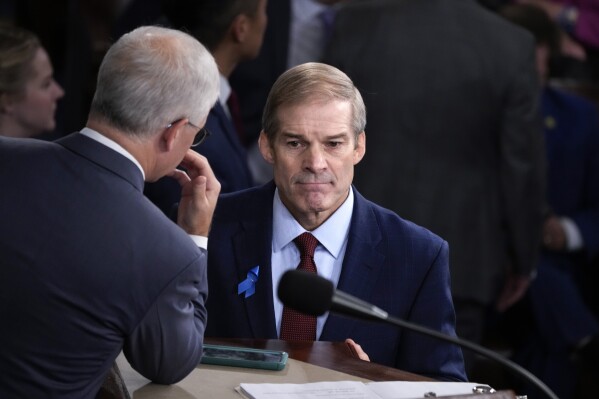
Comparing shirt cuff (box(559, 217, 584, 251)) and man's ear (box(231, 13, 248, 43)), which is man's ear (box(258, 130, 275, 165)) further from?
shirt cuff (box(559, 217, 584, 251))

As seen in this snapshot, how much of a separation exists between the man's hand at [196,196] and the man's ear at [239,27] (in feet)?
4.32

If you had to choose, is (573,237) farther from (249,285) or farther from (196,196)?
(196,196)

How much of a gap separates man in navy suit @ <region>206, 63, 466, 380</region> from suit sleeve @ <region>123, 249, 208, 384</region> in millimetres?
493

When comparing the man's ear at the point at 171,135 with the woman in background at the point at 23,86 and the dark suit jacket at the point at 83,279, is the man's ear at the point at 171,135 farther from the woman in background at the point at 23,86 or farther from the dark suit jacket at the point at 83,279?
the woman in background at the point at 23,86

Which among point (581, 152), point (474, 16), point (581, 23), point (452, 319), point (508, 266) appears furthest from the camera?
point (581, 23)

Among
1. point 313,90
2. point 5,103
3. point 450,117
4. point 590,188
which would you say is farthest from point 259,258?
point 590,188

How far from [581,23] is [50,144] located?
4242mm

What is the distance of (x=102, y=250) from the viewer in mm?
2293

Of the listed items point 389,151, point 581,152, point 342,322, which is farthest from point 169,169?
point 581,152

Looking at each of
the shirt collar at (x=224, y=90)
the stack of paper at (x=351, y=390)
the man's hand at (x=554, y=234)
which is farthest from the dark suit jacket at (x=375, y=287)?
the man's hand at (x=554, y=234)

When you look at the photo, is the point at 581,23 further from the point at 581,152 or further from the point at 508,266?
the point at 508,266

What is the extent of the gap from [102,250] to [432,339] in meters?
0.90

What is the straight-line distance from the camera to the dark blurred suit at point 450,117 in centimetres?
446

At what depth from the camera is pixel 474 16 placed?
449cm
